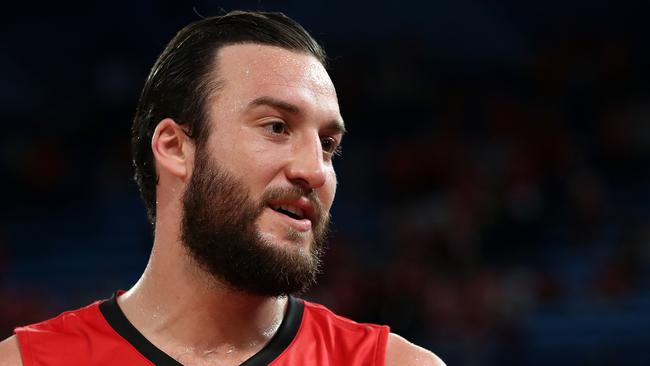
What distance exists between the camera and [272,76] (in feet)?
7.93

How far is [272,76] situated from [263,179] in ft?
0.95

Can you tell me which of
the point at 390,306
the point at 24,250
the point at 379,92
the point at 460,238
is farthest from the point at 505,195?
the point at 24,250

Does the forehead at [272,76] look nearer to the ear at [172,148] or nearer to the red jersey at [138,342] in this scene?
the ear at [172,148]

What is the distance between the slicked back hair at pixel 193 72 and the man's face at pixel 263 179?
6 cm

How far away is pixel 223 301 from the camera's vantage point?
8.05 ft

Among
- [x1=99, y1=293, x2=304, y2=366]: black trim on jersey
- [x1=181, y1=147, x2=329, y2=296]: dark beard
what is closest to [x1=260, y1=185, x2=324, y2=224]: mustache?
[x1=181, y1=147, x2=329, y2=296]: dark beard

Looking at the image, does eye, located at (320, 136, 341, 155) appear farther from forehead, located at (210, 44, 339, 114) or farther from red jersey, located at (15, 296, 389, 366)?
red jersey, located at (15, 296, 389, 366)

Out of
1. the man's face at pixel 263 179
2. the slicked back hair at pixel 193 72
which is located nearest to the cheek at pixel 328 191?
the man's face at pixel 263 179

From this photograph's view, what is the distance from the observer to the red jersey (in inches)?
94.8

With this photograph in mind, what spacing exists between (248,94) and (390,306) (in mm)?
4041

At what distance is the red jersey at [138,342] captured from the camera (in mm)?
2408

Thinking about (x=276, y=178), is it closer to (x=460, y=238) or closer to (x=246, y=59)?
(x=246, y=59)

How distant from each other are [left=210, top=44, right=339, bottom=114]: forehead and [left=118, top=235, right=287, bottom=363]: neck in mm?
470

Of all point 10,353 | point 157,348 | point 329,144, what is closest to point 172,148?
point 329,144
